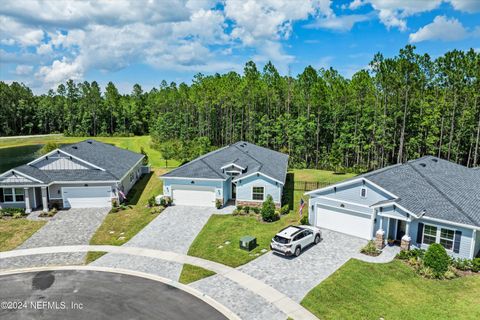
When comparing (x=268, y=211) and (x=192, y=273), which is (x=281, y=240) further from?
(x=268, y=211)

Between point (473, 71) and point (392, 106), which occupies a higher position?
point (473, 71)

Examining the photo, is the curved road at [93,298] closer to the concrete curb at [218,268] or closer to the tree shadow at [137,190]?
the concrete curb at [218,268]

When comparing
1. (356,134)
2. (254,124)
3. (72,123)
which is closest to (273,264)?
(356,134)

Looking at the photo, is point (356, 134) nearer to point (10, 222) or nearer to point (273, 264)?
point (273, 264)

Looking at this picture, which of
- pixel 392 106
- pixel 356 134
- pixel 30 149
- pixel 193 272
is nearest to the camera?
pixel 193 272

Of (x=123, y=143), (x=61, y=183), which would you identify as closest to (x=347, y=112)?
(x=61, y=183)

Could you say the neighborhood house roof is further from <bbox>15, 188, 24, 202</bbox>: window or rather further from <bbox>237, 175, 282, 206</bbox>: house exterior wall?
<bbox>237, 175, 282, 206</bbox>: house exterior wall

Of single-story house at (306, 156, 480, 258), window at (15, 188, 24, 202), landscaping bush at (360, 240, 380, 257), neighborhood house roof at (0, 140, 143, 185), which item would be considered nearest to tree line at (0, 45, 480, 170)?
single-story house at (306, 156, 480, 258)
